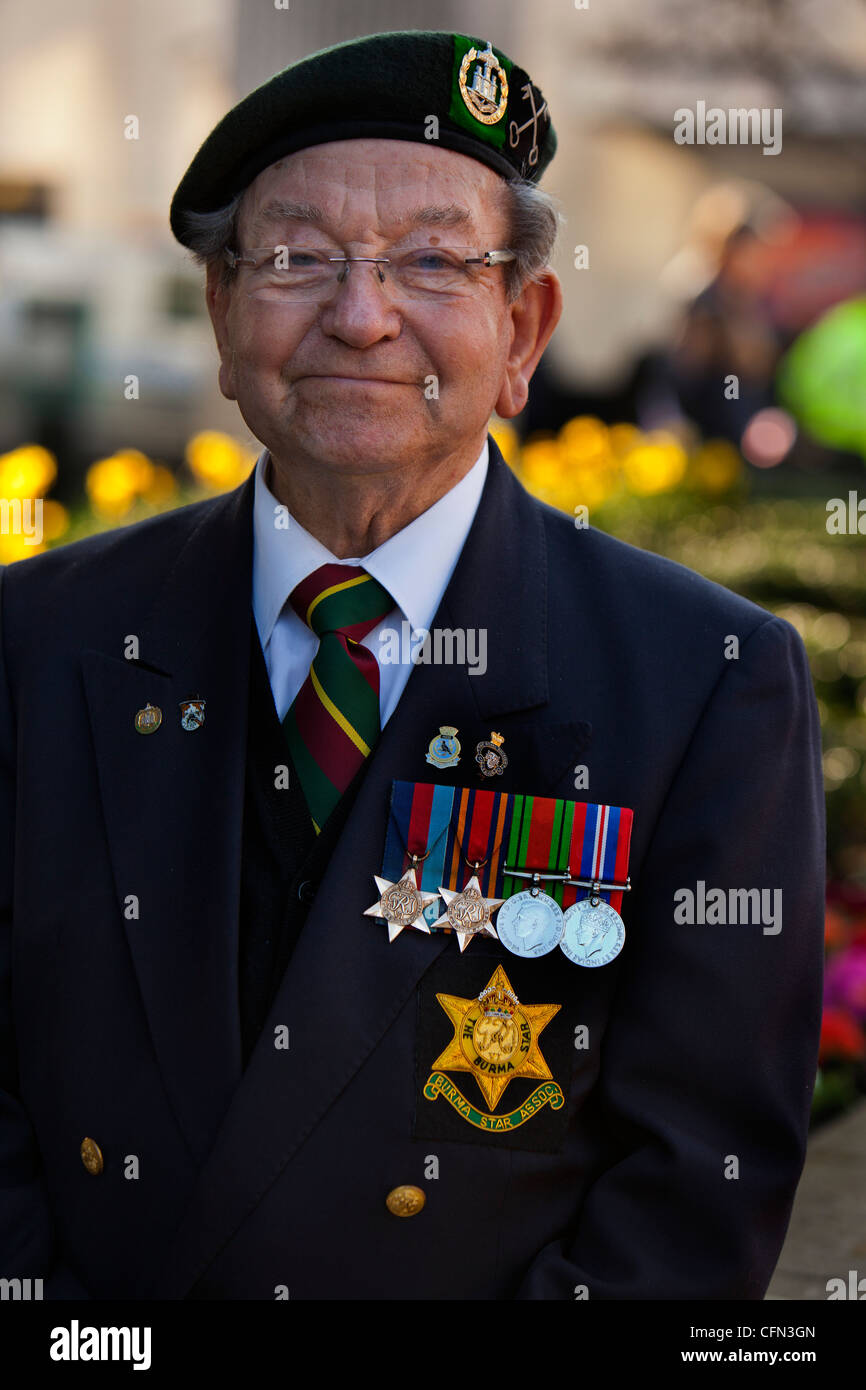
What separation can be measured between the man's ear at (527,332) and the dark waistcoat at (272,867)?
1.83 ft

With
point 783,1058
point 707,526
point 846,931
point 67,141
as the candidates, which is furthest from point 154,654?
point 67,141

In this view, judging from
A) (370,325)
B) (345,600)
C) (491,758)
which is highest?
(370,325)

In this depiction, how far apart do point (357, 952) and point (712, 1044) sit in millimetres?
455

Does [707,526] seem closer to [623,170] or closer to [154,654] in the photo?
[154,654]

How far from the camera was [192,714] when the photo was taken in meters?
2.21

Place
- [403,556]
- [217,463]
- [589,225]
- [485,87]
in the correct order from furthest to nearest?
1. [589,225]
2. [217,463]
3. [403,556]
4. [485,87]

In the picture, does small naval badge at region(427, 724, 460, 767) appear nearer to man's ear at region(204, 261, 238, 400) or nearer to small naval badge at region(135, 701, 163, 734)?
small naval badge at region(135, 701, 163, 734)

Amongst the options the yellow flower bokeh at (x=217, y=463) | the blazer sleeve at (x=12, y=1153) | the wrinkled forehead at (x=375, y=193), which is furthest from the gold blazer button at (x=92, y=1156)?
the yellow flower bokeh at (x=217, y=463)

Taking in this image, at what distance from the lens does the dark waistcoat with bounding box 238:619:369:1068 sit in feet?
6.91

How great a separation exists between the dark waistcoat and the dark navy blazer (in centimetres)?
5

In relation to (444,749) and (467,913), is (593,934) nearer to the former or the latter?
(467,913)

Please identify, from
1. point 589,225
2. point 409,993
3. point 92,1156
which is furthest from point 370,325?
point 589,225

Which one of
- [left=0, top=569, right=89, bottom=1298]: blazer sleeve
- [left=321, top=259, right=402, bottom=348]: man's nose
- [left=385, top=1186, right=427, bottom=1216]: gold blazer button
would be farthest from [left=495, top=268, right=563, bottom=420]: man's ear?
[left=385, top=1186, right=427, bottom=1216]: gold blazer button

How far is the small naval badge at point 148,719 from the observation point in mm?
2215
